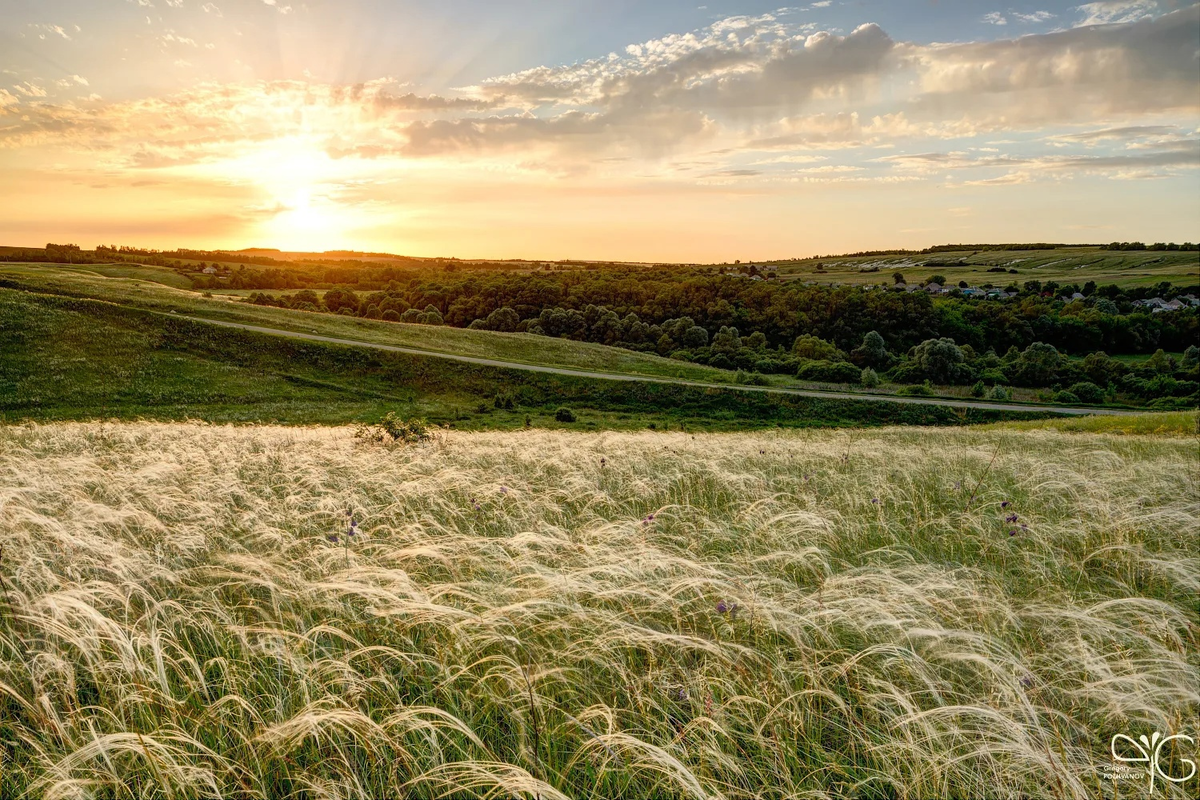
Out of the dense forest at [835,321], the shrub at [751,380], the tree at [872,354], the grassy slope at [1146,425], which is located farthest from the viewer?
the tree at [872,354]

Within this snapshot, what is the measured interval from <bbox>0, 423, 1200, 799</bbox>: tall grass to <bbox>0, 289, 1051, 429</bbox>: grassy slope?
38841mm

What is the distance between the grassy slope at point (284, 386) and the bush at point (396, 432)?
26.0m

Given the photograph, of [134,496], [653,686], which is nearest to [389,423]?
[134,496]

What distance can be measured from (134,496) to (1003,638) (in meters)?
7.56

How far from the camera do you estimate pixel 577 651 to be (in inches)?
127

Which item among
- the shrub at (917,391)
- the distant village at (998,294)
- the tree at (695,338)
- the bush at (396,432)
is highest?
the distant village at (998,294)

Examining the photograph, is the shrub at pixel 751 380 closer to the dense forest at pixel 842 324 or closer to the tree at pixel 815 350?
the dense forest at pixel 842 324

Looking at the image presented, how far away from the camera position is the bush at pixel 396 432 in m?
15.9

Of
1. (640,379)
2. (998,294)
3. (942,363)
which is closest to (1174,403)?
(942,363)

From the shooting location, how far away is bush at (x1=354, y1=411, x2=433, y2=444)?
1588 cm

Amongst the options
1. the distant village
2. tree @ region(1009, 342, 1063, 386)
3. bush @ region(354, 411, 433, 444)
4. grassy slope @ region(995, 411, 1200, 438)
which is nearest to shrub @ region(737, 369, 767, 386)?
grassy slope @ region(995, 411, 1200, 438)

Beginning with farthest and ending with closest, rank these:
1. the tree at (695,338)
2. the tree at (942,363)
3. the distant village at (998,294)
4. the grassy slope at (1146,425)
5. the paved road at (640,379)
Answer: the tree at (695,338), the distant village at (998,294), the tree at (942,363), the paved road at (640,379), the grassy slope at (1146,425)

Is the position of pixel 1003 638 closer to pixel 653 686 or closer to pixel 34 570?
pixel 653 686

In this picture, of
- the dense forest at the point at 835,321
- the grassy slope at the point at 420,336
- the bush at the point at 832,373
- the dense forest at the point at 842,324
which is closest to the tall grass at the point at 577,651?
the grassy slope at the point at 420,336
